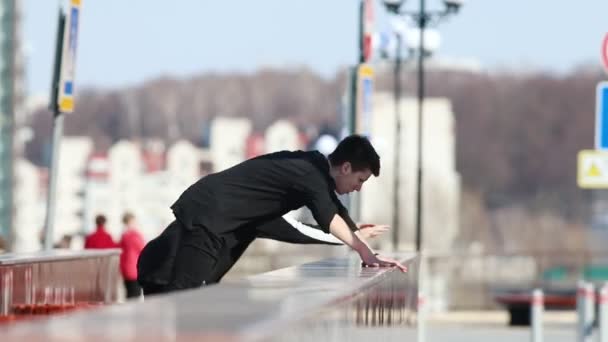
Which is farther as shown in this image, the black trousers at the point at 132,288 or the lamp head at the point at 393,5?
the lamp head at the point at 393,5

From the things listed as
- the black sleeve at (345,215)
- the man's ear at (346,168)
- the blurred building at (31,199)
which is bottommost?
the blurred building at (31,199)

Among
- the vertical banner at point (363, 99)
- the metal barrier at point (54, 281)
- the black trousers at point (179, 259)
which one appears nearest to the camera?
the black trousers at point (179, 259)

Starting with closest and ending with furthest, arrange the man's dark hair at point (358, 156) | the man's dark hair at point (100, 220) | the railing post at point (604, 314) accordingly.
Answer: the man's dark hair at point (358, 156) → the railing post at point (604, 314) → the man's dark hair at point (100, 220)

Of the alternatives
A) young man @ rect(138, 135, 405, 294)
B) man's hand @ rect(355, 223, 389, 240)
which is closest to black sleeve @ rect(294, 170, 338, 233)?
young man @ rect(138, 135, 405, 294)

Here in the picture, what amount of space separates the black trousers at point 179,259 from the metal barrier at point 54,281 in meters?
0.76

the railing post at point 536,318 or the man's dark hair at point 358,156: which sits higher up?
the man's dark hair at point 358,156

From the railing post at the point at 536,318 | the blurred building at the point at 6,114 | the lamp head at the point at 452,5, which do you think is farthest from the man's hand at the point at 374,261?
the blurred building at the point at 6,114

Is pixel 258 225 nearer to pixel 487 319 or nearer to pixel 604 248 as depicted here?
pixel 487 319

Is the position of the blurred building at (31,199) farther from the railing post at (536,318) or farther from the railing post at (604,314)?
the railing post at (604,314)

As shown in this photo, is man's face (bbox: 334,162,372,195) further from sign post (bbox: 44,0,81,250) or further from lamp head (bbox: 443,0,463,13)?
lamp head (bbox: 443,0,463,13)

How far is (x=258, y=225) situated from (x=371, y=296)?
223cm

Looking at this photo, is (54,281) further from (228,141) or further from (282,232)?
(228,141)

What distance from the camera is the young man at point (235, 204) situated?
9953 mm

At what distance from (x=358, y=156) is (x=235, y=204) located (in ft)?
2.22
